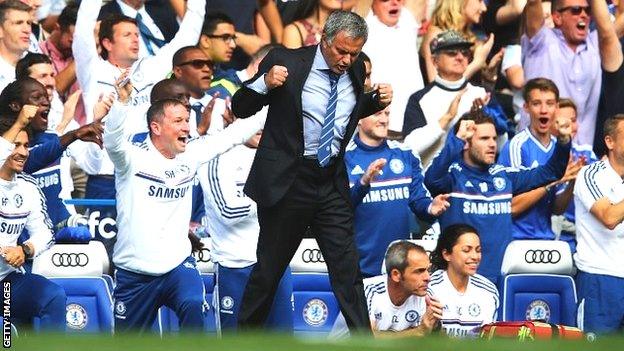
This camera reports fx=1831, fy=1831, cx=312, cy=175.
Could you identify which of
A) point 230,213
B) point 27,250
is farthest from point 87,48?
point 27,250

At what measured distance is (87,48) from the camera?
14305 mm

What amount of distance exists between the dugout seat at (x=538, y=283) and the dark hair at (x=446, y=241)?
0.55 metres

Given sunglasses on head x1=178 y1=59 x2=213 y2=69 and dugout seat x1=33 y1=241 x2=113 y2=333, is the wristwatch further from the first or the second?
sunglasses on head x1=178 y1=59 x2=213 y2=69

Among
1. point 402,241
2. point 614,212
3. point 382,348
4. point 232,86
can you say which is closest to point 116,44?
point 232,86

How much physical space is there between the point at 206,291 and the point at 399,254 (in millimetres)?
1746

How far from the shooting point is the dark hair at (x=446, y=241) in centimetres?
1284

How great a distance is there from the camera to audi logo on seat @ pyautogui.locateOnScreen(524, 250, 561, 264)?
527 inches

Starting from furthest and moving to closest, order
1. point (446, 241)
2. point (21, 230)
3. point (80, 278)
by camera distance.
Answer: point (446, 241) < point (80, 278) < point (21, 230)

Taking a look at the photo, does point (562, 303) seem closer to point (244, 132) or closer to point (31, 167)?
point (244, 132)

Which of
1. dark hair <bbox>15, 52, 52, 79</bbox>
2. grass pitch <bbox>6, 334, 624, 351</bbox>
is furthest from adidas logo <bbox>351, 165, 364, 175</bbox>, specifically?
grass pitch <bbox>6, 334, 624, 351</bbox>

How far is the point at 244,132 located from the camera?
12.5 meters

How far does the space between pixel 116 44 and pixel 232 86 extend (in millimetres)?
979

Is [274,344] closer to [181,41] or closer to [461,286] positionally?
[461,286]

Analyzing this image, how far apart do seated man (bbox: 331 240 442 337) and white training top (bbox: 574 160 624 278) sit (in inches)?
57.7
